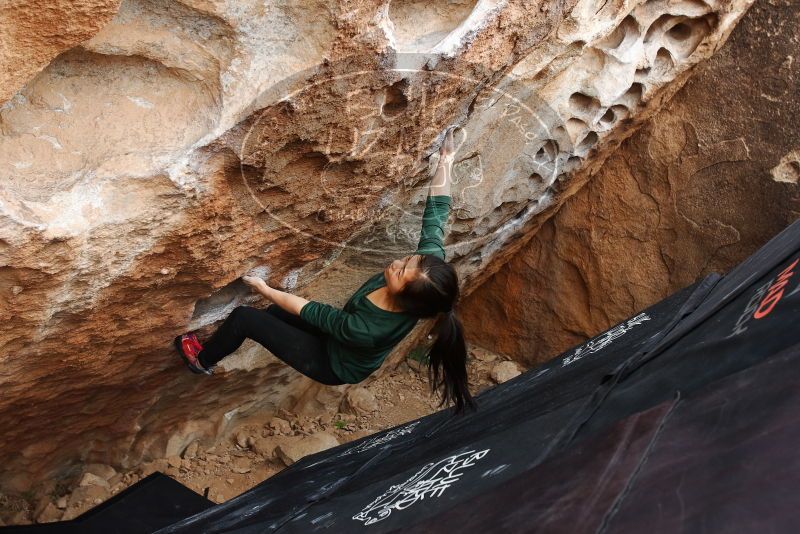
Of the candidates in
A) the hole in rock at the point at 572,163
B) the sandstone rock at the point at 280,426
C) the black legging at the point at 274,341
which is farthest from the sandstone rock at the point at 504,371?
the black legging at the point at 274,341

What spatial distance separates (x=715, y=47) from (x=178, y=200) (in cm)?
199

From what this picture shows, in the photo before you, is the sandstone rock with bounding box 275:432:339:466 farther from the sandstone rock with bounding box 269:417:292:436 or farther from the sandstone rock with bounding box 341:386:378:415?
the sandstone rock with bounding box 341:386:378:415

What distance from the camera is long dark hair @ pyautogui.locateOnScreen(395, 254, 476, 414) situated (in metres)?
2.25

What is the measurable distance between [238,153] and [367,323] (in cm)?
61

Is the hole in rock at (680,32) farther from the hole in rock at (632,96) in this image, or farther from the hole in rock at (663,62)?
the hole in rock at (632,96)

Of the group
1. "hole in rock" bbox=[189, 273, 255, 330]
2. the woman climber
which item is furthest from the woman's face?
"hole in rock" bbox=[189, 273, 255, 330]

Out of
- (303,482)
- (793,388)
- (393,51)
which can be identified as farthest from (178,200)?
(793,388)

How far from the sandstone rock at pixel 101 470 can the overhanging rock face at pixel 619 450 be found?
59cm

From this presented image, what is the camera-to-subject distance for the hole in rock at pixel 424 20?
2111 mm

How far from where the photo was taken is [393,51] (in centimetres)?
203

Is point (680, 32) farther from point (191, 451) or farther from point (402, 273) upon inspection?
point (191, 451)

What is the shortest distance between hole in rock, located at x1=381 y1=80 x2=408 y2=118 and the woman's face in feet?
1.27

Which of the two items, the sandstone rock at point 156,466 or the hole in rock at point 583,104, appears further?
the sandstone rock at point 156,466
